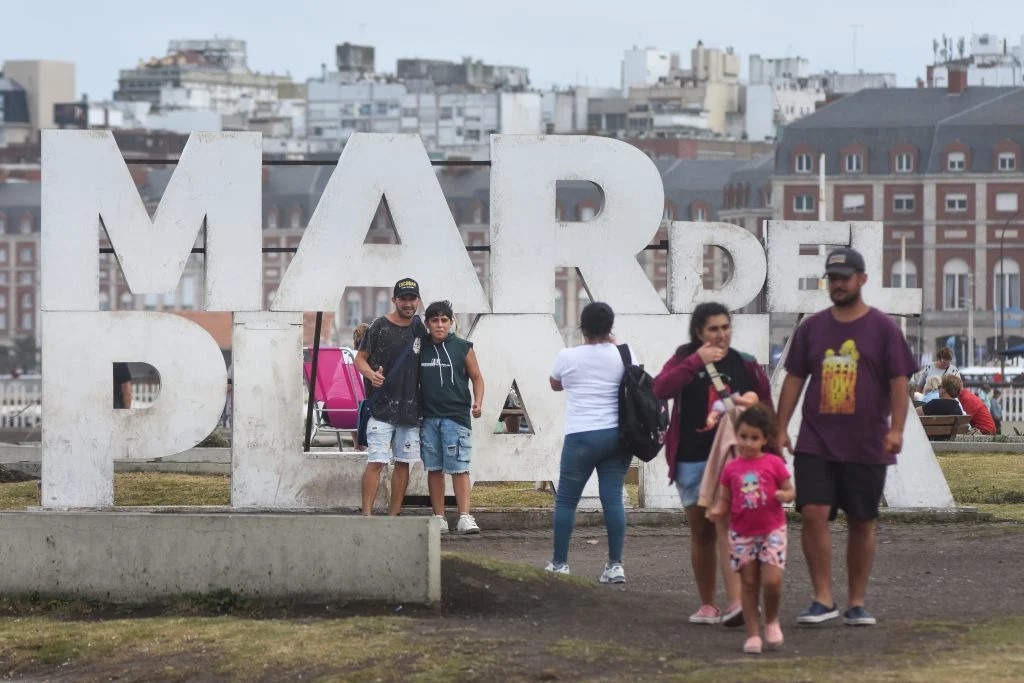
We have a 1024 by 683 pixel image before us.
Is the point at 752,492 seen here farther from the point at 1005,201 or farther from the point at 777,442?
the point at 1005,201

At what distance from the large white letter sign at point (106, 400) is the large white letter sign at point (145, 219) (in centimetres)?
22

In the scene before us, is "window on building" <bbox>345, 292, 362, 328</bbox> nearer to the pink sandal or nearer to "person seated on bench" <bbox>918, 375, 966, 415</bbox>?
"person seated on bench" <bbox>918, 375, 966, 415</bbox>

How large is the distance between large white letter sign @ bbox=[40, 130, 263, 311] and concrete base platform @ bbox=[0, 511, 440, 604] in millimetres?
3254

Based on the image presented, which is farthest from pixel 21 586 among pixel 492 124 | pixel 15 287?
pixel 492 124

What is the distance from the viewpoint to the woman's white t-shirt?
11609 millimetres

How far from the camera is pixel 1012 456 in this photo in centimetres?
2089

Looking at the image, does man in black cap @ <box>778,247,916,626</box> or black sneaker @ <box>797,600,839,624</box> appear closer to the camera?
man in black cap @ <box>778,247,916,626</box>

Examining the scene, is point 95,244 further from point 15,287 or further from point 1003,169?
point 15,287

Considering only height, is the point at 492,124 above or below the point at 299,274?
above

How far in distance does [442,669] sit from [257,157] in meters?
6.15

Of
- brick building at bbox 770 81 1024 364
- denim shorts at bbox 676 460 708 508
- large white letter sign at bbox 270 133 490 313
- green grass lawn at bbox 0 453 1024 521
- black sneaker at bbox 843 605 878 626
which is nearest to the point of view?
black sneaker at bbox 843 605 878 626

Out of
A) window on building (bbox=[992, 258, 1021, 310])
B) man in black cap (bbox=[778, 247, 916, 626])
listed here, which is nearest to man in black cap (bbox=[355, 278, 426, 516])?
man in black cap (bbox=[778, 247, 916, 626])

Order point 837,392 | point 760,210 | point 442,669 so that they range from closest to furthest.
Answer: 1. point 442,669
2. point 837,392
3. point 760,210

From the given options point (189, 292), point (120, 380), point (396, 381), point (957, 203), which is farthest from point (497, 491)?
point (189, 292)
